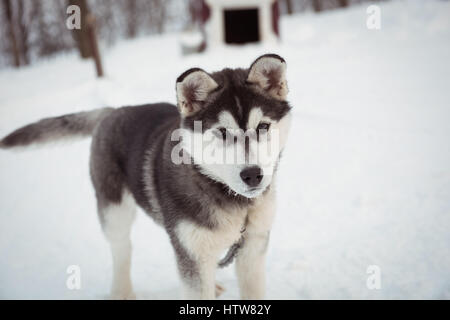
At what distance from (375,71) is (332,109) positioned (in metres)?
2.05

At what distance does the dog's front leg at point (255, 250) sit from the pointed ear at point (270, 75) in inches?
27.5

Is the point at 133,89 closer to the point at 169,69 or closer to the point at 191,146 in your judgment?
the point at 169,69

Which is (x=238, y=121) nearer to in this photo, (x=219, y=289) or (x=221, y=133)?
(x=221, y=133)

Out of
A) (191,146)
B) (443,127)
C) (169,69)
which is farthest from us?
(169,69)

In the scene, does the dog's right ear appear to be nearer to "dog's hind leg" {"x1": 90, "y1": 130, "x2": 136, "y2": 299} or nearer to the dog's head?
the dog's head

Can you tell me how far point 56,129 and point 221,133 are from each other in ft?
6.16

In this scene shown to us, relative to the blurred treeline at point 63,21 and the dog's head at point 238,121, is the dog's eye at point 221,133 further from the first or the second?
the blurred treeline at point 63,21

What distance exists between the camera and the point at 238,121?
6.89 feet

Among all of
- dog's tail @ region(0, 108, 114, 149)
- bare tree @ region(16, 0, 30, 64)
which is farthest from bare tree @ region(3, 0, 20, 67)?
dog's tail @ region(0, 108, 114, 149)

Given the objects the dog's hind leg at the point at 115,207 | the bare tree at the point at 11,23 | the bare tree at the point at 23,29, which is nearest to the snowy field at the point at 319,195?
the dog's hind leg at the point at 115,207

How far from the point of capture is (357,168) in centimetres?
455

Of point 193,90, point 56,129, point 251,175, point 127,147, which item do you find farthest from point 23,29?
point 251,175

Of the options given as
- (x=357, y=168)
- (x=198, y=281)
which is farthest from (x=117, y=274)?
(x=357, y=168)

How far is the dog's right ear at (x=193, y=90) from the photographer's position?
212 centimetres
